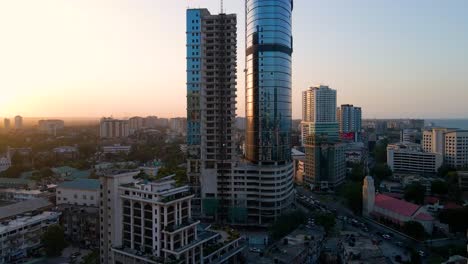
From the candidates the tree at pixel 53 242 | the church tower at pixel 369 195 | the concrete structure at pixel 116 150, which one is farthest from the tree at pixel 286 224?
the concrete structure at pixel 116 150

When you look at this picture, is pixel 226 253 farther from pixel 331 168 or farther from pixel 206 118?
pixel 331 168

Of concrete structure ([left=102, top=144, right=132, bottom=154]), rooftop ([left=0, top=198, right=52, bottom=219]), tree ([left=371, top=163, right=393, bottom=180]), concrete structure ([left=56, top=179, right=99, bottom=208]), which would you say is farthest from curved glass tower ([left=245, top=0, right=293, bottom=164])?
concrete structure ([left=102, top=144, right=132, bottom=154])

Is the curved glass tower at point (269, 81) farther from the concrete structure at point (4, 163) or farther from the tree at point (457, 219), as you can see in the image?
the concrete structure at point (4, 163)

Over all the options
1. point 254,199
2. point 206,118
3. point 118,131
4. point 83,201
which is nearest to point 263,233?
point 254,199

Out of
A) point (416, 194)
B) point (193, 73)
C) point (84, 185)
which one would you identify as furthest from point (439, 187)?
point (84, 185)

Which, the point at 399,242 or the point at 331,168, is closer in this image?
the point at 399,242

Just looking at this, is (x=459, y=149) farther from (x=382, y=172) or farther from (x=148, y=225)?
(x=148, y=225)

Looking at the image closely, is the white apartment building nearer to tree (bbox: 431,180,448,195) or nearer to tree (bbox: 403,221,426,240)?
tree (bbox: 431,180,448,195)
